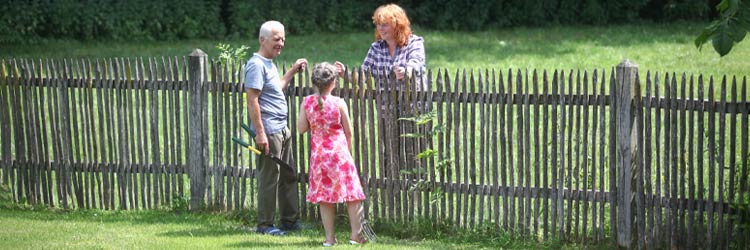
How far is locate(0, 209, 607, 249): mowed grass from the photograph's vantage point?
304 inches

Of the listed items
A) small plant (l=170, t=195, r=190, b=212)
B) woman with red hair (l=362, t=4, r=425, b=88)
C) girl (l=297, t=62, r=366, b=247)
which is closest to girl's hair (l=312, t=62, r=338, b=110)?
girl (l=297, t=62, r=366, b=247)

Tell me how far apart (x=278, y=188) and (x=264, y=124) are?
0.71 metres

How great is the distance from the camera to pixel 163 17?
23.5 m

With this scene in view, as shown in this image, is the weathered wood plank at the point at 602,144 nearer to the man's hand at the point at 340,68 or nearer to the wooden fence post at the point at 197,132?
the man's hand at the point at 340,68

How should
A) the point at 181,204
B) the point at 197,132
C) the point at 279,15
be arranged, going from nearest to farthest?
the point at 197,132 → the point at 181,204 → the point at 279,15

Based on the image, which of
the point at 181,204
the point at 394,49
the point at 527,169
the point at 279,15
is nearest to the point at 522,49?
the point at 279,15

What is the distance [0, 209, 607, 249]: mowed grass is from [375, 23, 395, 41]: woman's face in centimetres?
Result: 155

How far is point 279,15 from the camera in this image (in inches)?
977

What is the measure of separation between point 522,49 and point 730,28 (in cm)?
1419

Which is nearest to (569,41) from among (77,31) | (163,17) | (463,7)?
(463,7)

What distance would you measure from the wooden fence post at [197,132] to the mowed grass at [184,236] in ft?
0.63

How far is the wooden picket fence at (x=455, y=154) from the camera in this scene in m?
7.36

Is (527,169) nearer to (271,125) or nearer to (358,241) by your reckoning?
(358,241)

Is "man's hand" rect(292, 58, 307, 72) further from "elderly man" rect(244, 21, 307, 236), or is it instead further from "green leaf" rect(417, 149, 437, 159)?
"green leaf" rect(417, 149, 437, 159)
